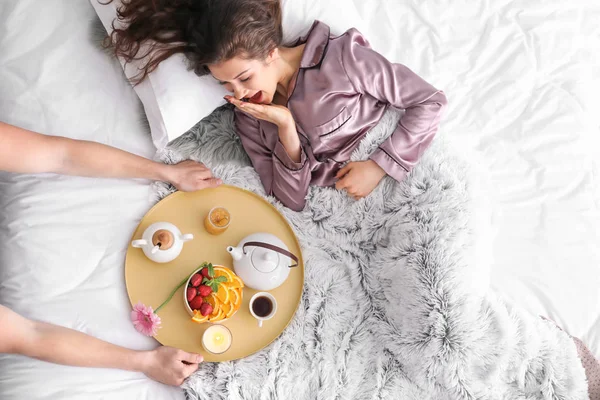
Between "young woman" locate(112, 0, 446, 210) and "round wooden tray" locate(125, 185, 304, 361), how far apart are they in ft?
0.34

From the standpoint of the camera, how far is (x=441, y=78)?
138 centimetres

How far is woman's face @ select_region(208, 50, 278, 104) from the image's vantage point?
1.08 m

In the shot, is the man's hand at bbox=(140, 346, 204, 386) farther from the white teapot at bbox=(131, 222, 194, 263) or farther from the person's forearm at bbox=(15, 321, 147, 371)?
the white teapot at bbox=(131, 222, 194, 263)

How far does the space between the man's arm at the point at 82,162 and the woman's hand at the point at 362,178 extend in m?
0.36

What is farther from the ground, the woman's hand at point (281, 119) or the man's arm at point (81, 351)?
the woman's hand at point (281, 119)

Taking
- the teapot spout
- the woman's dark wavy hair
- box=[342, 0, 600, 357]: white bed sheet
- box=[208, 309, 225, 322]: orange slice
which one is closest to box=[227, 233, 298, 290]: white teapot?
the teapot spout

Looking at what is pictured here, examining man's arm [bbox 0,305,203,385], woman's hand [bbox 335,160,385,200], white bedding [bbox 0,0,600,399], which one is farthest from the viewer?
woman's hand [bbox 335,160,385,200]

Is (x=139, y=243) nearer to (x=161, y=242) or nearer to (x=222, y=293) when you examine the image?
(x=161, y=242)

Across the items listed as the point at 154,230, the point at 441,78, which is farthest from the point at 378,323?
the point at 441,78

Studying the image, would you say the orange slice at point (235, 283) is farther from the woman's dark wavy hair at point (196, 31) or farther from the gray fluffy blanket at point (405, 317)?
the woman's dark wavy hair at point (196, 31)

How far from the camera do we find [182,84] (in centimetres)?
120

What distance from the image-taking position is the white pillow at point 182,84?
1.19 metres

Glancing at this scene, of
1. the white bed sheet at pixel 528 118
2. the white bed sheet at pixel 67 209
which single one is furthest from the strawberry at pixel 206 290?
the white bed sheet at pixel 528 118

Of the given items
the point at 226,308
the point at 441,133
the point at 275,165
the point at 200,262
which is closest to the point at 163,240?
the point at 200,262
